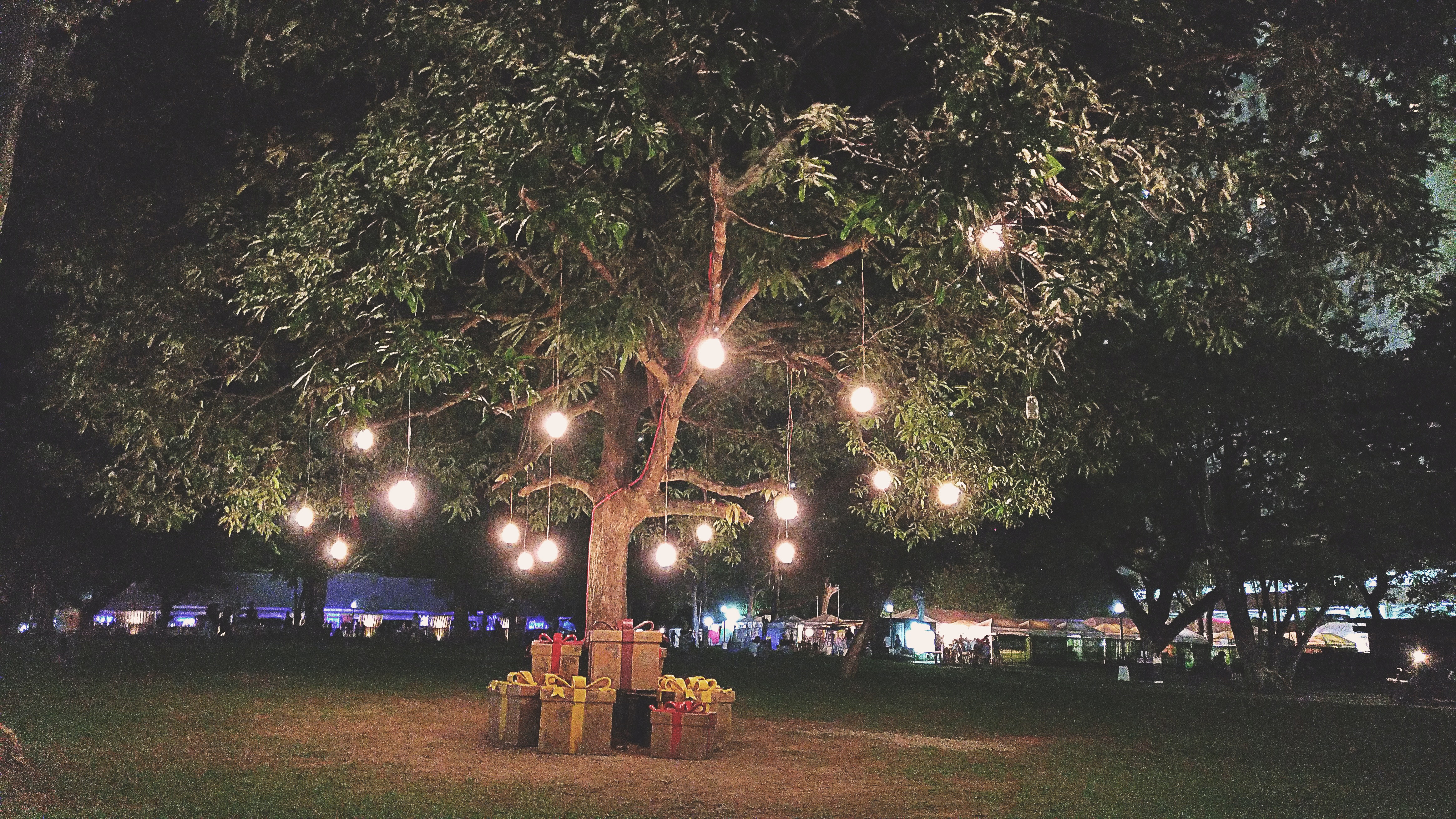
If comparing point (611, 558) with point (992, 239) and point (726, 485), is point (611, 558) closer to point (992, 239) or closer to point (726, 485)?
point (726, 485)

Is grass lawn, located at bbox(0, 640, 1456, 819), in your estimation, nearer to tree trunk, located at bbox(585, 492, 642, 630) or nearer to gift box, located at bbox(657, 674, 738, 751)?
gift box, located at bbox(657, 674, 738, 751)

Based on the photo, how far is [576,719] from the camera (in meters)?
12.7

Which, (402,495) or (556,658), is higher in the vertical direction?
(402,495)

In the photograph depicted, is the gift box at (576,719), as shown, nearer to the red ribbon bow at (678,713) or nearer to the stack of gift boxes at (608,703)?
the stack of gift boxes at (608,703)

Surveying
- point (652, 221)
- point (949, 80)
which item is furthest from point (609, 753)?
point (949, 80)

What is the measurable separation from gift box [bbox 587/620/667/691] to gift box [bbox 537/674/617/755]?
0.55m

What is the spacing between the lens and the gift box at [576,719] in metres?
12.6

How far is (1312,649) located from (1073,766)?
3163 cm

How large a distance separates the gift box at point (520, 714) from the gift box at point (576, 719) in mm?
172

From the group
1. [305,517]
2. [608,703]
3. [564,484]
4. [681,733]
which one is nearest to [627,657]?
[608,703]

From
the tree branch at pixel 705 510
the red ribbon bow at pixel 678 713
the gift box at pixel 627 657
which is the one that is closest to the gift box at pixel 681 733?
the red ribbon bow at pixel 678 713

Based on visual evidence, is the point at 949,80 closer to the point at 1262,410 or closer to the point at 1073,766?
the point at 1073,766

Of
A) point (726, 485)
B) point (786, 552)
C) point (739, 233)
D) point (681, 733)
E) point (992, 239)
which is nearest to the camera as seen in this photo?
point (992, 239)

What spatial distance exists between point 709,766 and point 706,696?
106 cm
